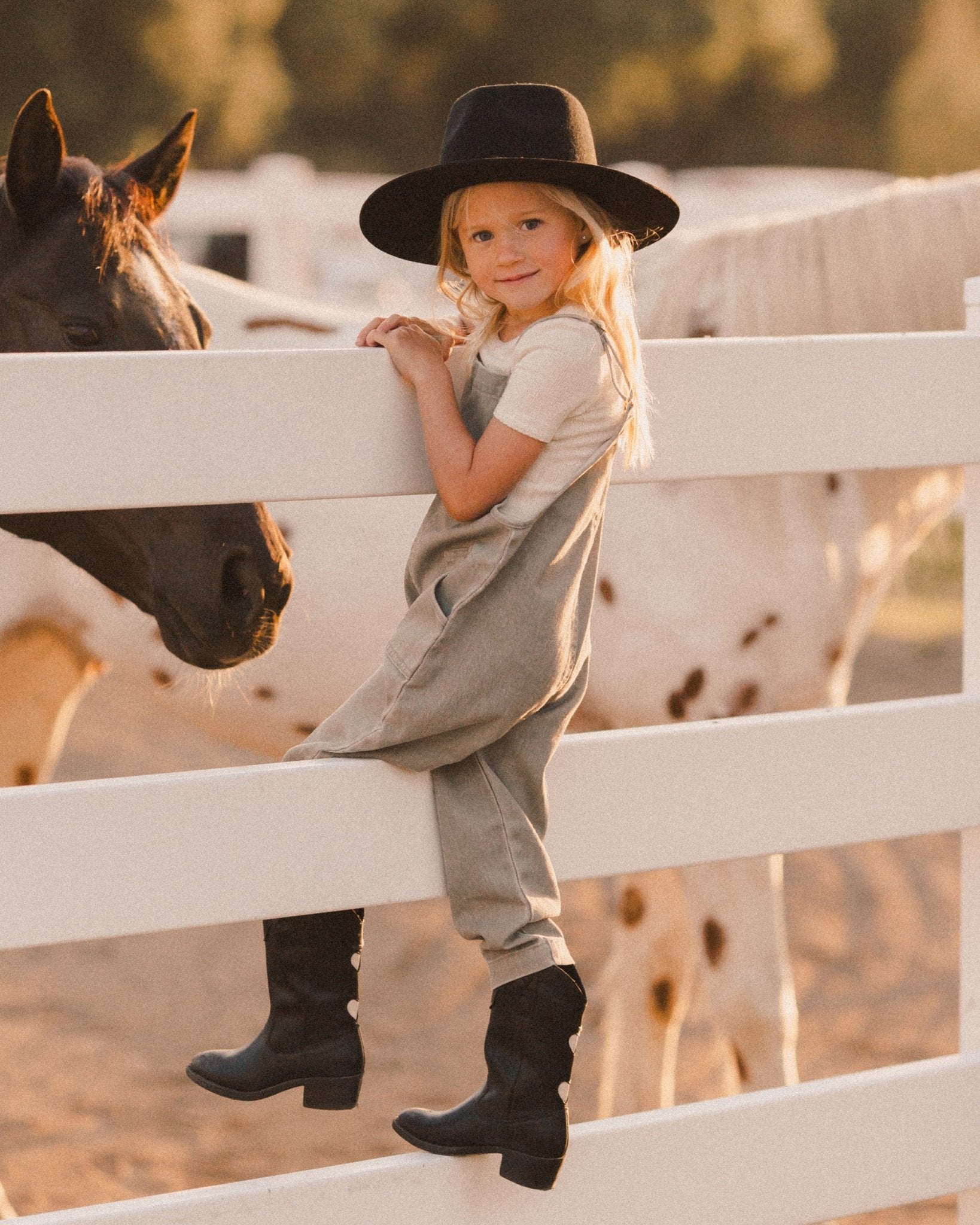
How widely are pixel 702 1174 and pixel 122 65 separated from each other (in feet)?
52.2

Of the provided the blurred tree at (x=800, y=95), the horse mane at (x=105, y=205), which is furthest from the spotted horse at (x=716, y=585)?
the blurred tree at (x=800, y=95)

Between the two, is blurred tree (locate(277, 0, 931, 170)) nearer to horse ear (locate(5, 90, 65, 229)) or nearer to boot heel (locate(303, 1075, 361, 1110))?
horse ear (locate(5, 90, 65, 229))

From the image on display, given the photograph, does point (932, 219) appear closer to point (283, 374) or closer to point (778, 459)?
point (778, 459)

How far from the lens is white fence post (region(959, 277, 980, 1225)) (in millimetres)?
1677

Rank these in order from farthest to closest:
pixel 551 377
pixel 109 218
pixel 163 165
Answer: pixel 163 165 → pixel 109 218 → pixel 551 377

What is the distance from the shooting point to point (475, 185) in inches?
54.6

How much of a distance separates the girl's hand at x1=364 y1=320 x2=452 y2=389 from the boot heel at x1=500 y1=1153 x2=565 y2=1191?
75cm

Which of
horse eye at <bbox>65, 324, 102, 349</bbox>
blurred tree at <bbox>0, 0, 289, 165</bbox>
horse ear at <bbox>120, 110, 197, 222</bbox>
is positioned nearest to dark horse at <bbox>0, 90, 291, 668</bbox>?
horse eye at <bbox>65, 324, 102, 349</bbox>

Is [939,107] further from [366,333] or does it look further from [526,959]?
[526,959]

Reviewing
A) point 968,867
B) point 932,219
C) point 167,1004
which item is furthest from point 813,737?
point 167,1004

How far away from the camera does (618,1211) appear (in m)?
1.50

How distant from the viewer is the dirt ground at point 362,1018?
301cm

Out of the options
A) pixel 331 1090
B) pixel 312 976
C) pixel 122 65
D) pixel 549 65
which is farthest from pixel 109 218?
pixel 549 65

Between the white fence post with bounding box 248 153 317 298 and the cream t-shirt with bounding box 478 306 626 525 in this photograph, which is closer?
the cream t-shirt with bounding box 478 306 626 525
